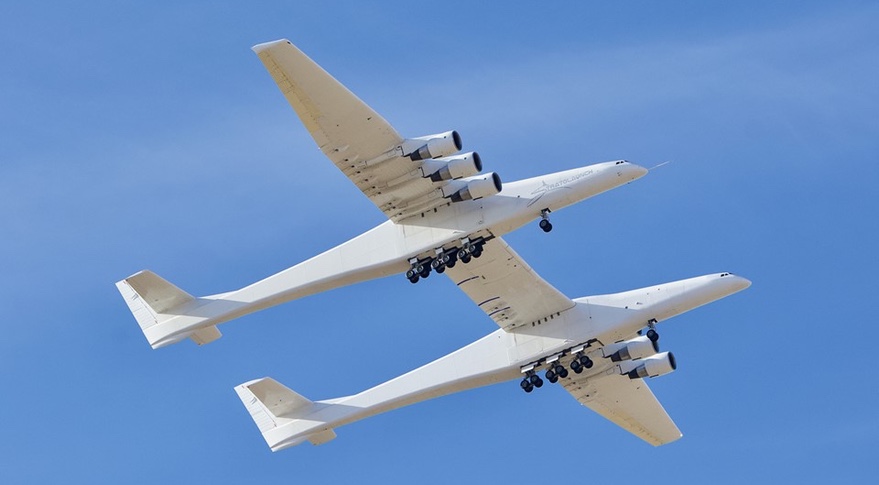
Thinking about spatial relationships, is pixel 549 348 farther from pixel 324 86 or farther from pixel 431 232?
pixel 324 86

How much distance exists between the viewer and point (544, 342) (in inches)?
2776

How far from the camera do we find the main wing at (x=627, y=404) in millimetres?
74188

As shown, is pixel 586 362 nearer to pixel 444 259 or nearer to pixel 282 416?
pixel 444 259

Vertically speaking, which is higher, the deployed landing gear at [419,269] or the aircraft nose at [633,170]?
the aircraft nose at [633,170]

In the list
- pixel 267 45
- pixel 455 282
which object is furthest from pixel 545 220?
pixel 267 45

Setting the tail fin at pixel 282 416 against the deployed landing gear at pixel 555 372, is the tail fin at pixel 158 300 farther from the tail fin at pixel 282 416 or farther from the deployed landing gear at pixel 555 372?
→ the deployed landing gear at pixel 555 372

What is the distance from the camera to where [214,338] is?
71.6 metres

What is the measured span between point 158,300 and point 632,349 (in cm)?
1876

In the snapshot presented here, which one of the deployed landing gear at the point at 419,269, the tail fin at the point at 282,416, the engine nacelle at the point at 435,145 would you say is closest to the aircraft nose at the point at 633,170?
the engine nacelle at the point at 435,145

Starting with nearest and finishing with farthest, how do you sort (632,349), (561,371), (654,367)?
(561,371) → (632,349) → (654,367)

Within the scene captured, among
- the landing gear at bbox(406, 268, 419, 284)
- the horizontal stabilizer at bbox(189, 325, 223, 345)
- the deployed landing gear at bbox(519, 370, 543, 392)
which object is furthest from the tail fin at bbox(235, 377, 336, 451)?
the landing gear at bbox(406, 268, 419, 284)

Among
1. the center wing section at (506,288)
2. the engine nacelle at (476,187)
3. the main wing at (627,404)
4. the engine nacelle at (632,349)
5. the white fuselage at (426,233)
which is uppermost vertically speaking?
the engine nacelle at (476,187)

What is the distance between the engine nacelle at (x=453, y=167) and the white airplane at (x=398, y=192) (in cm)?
4

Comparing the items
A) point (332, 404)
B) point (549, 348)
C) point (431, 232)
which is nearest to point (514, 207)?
point (431, 232)
